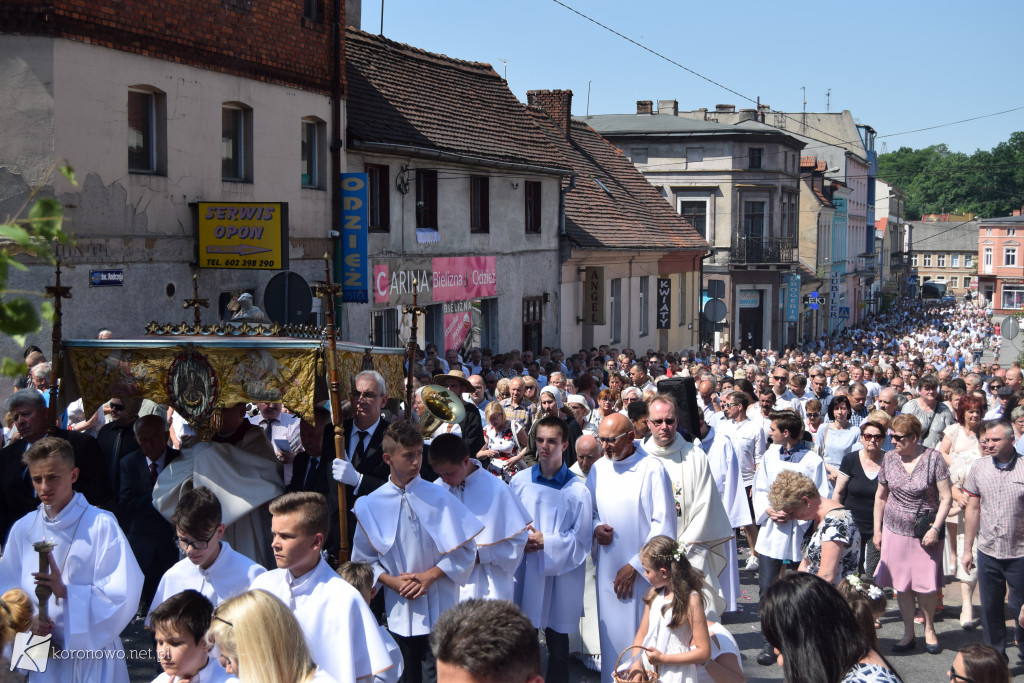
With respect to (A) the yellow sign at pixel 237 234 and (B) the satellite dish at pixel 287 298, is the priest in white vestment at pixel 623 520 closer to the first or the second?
(B) the satellite dish at pixel 287 298

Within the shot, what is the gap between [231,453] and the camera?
7039 millimetres

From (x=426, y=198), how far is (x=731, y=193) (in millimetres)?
28807

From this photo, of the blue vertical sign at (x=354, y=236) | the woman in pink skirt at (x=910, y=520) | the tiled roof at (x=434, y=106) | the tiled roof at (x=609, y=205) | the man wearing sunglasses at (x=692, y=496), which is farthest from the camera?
the tiled roof at (x=609, y=205)

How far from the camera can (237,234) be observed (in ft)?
50.3

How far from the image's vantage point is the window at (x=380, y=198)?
20.3m

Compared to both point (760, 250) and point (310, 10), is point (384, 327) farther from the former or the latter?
A: point (760, 250)

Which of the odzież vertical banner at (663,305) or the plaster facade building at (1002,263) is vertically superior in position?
the plaster facade building at (1002,263)

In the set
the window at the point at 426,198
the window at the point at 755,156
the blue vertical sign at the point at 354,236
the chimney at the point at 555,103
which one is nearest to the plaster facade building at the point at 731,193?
the window at the point at 755,156

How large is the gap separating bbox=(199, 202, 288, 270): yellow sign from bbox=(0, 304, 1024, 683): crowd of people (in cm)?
510

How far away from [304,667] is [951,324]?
68.6m

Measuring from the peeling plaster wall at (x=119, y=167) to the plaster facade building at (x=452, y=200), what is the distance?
310 cm

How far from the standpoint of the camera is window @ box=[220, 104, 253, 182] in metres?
16.6

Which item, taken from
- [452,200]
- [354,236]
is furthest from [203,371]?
[452,200]

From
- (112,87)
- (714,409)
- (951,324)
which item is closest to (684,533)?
(714,409)
